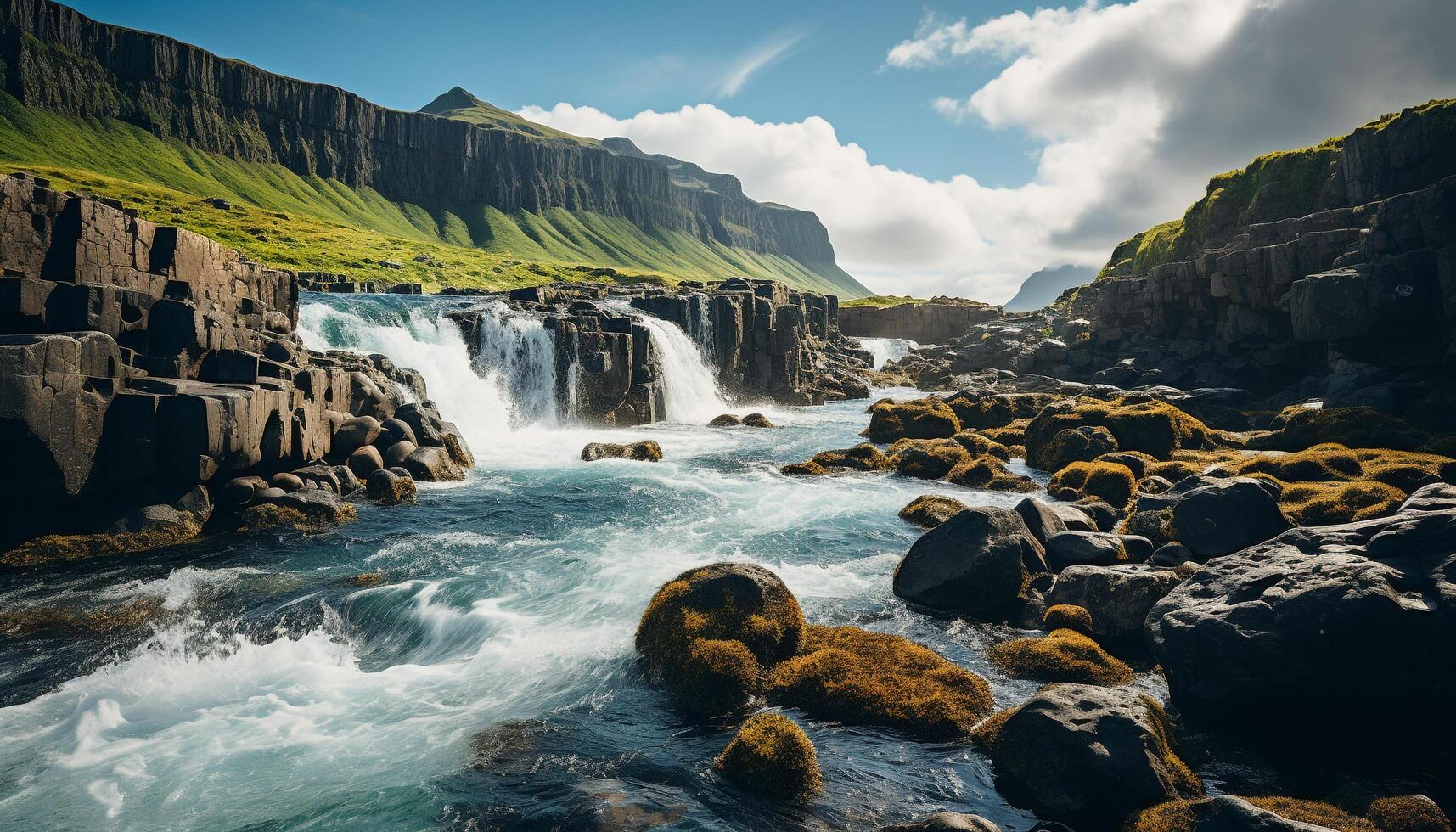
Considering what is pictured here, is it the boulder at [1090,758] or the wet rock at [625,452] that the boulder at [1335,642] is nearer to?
the boulder at [1090,758]

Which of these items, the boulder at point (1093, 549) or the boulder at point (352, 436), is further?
the boulder at point (352, 436)

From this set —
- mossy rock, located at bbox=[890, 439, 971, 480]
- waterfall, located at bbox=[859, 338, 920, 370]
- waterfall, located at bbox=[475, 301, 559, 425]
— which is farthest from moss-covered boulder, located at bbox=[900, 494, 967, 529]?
waterfall, located at bbox=[859, 338, 920, 370]

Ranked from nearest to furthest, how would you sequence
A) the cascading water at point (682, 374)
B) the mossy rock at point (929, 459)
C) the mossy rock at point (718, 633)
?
the mossy rock at point (718, 633)
the mossy rock at point (929, 459)
the cascading water at point (682, 374)

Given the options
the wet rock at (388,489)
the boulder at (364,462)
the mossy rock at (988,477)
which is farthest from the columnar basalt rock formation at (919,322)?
the wet rock at (388,489)

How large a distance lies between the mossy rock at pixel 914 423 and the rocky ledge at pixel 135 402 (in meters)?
28.3

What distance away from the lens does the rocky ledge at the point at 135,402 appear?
20.3 m

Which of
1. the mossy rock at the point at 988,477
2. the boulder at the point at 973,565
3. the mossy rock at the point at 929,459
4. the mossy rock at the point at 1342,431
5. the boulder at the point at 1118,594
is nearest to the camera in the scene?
the boulder at the point at 1118,594

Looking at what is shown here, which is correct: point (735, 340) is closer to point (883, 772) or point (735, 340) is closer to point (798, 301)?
point (798, 301)

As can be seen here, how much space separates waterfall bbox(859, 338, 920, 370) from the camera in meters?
127

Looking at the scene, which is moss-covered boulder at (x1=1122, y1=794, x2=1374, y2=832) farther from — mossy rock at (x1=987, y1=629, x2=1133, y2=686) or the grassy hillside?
the grassy hillside

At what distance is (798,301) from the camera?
10388cm

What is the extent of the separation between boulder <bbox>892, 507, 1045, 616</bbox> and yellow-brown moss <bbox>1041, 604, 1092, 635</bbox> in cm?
130

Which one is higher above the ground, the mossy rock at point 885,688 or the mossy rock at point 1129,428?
the mossy rock at point 1129,428

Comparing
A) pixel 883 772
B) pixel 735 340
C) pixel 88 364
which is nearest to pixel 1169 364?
pixel 735 340
